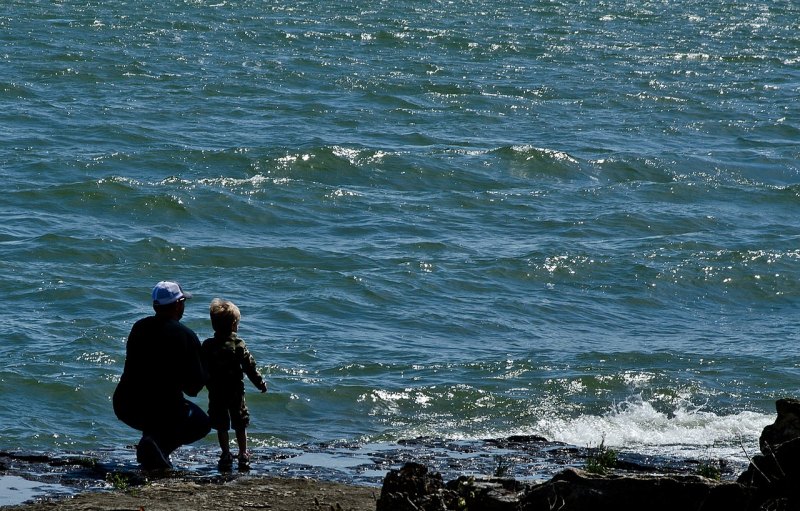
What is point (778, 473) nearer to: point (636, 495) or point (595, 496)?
point (636, 495)

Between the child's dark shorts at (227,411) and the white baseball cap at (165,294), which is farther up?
the white baseball cap at (165,294)

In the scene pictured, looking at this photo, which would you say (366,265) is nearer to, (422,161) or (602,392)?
(602,392)

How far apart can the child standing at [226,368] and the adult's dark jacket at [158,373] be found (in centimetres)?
32

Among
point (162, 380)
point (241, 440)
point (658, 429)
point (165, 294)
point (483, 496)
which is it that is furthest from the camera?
point (658, 429)

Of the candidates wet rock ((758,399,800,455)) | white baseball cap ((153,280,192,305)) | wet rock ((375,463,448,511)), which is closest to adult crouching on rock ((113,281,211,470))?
white baseball cap ((153,280,192,305))

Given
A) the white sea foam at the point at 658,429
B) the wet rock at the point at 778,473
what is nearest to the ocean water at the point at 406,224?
the white sea foam at the point at 658,429

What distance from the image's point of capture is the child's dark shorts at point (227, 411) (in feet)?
31.7

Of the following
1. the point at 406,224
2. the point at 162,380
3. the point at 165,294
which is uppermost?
the point at 165,294

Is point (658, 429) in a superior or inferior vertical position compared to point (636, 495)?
inferior

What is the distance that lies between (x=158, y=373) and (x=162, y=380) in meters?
0.06

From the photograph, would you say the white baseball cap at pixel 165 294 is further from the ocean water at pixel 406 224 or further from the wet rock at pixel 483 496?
the wet rock at pixel 483 496

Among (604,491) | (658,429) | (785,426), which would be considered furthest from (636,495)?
(658,429)

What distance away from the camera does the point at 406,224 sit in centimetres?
2108

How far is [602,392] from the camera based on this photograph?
13789 millimetres
